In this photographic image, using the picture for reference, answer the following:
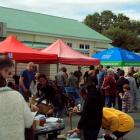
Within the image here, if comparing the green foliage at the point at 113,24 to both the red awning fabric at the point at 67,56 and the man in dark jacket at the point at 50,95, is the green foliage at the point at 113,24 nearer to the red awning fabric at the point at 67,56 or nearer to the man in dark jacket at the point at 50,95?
the red awning fabric at the point at 67,56

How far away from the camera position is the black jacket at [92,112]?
6965 millimetres

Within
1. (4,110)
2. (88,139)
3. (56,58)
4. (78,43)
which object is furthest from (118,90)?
(78,43)

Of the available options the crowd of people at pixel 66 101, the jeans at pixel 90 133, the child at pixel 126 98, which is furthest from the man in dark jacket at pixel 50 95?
the child at pixel 126 98

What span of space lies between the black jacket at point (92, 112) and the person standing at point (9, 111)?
3.17 m

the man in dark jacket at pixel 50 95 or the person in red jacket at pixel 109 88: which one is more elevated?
the man in dark jacket at pixel 50 95

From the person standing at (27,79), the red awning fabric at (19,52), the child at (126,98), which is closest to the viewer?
the red awning fabric at (19,52)

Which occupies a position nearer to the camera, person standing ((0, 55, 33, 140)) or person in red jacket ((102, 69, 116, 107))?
person standing ((0, 55, 33, 140))

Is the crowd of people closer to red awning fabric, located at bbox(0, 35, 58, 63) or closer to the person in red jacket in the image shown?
the person in red jacket

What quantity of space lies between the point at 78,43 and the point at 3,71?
1294 inches

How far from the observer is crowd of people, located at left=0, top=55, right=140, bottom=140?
3822 millimetres

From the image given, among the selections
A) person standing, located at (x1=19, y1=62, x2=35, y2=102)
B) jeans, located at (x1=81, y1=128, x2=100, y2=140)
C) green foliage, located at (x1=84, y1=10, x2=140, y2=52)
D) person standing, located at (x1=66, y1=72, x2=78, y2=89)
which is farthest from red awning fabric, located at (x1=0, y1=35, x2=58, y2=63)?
green foliage, located at (x1=84, y1=10, x2=140, y2=52)

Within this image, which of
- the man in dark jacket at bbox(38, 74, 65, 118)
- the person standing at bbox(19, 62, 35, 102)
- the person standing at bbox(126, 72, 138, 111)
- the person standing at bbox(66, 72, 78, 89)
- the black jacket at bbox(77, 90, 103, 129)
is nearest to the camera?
the black jacket at bbox(77, 90, 103, 129)

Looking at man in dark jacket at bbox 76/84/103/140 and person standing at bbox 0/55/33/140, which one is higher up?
person standing at bbox 0/55/33/140

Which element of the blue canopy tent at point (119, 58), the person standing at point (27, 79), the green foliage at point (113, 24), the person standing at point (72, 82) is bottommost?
the person standing at point (72, 82)
